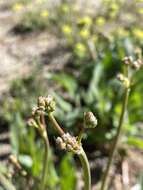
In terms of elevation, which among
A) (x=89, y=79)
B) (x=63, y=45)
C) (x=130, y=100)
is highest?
(x=63, y=45)

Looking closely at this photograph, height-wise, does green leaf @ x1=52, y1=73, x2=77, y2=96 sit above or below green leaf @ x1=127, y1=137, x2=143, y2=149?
above

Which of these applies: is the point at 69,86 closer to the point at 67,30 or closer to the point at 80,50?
the point at 80,50

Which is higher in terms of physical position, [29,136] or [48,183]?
[29,136]

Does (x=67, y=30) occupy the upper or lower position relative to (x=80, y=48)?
upper

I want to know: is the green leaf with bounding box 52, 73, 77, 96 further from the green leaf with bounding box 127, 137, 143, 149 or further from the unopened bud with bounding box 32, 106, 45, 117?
the unopened bud with bounding box 32, 106, 45, 117

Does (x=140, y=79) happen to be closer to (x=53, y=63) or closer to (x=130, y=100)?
(x=130, y=100)

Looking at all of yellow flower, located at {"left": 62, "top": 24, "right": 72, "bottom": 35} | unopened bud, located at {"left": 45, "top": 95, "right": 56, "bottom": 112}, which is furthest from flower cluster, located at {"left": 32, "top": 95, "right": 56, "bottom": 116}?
yellow flower, located at {"left": 62, "top": 24, "right": 72, "bottom": 35}

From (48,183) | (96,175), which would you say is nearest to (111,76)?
(96,175)

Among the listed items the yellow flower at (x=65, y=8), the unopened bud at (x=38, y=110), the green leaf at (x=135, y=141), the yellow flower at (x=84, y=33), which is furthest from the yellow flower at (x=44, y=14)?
the unopened bud at (x=38, y=110)

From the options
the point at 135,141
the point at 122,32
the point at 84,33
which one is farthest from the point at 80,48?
the point at 135,141
